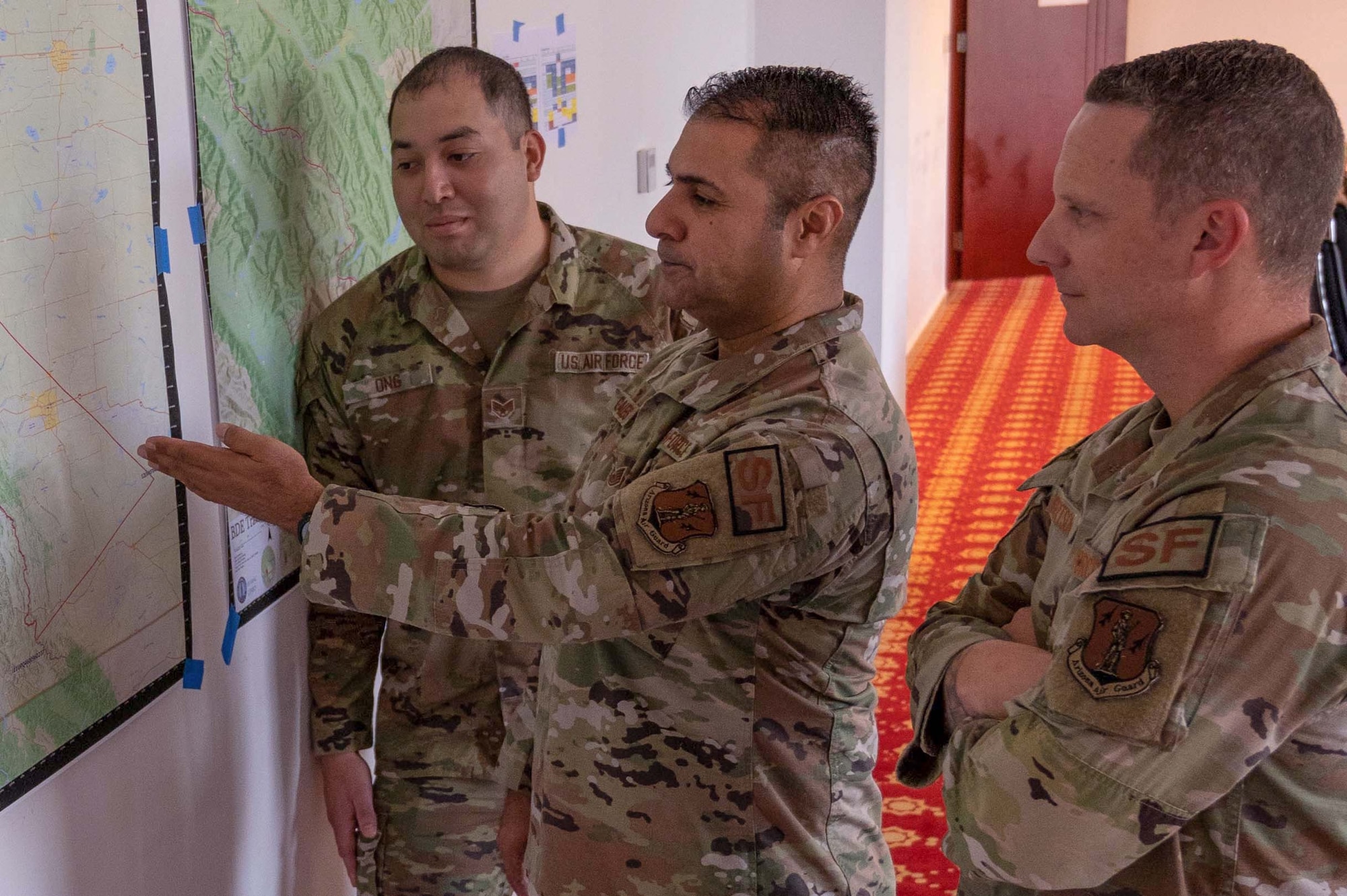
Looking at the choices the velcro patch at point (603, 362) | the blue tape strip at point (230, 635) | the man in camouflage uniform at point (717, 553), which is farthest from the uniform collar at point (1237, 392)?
the blue tape strip at point (230, 635)

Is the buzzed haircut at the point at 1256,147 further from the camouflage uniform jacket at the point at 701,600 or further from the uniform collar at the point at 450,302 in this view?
the uniform collar at the point at 450,302

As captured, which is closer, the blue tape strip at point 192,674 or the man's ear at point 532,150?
the blue tape strip at point 192,674

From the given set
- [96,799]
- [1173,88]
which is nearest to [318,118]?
[96,799]

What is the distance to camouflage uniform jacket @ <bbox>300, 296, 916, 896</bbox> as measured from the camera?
4.24ft

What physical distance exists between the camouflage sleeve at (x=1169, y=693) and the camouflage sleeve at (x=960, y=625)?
0.18 m

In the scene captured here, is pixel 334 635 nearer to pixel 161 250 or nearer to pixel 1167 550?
pixel 161 250

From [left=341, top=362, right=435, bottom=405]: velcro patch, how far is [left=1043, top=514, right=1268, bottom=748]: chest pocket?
111 cm

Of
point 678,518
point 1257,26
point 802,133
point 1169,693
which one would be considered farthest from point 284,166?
point 1257,26

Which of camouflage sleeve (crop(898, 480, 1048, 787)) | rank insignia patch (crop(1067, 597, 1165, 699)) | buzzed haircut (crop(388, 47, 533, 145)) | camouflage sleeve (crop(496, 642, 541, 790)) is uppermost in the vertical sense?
buzzed haircut (crop(388, 47, 533, 145))

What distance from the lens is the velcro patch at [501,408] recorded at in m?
1.84

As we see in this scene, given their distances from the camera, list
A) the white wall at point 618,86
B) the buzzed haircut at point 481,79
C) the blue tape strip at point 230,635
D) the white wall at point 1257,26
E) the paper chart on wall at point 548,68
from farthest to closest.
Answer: the white wall at point 1257,26
the white wall at point 618,86
the paper chart on wall at point 548,68
the buzzed haircut at point 481,79
the blue tape strip at point 230,635

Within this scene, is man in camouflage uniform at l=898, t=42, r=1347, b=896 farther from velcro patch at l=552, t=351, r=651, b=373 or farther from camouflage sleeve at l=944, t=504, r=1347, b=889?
velcro patch at l=552, t=351, r=651, b=373

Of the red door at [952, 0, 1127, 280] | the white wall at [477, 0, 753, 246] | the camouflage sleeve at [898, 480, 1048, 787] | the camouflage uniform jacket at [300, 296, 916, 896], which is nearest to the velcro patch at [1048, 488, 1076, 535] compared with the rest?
the camouflage sleeve at [898, 480, 1048, 787]

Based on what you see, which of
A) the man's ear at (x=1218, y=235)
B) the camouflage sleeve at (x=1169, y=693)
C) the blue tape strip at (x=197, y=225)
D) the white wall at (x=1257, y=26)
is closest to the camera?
the camouflage sleeve at (x=1169, y=693)
